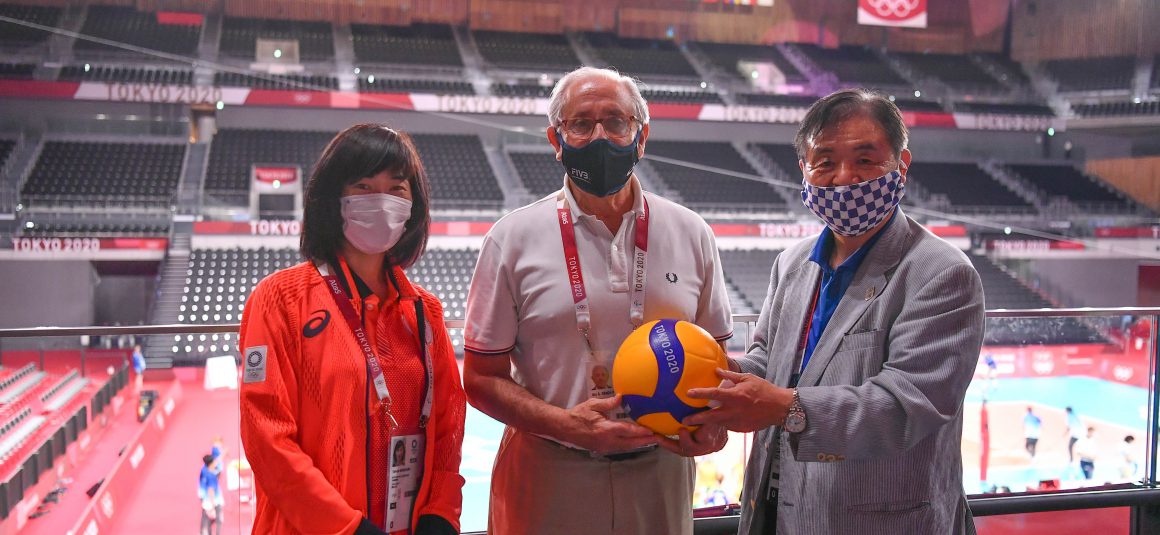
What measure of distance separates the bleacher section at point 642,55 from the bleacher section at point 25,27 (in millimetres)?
11851

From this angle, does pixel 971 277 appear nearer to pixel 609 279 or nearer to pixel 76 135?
pixel 609 279

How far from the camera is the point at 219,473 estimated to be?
7.97ft

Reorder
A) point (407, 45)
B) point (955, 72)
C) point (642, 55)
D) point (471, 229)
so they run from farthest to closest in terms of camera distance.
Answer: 1. point (955, 72)
2. point (642, 55)
3. point (407, 45)
4. point (471, 229)

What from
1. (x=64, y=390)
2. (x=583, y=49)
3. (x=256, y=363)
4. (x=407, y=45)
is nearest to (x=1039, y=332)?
(x=256, y=363)

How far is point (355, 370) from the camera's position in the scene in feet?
4.72

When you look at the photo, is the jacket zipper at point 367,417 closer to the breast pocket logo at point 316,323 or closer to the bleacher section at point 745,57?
the breast pocket logo at point 316,323

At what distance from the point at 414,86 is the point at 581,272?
56.0ft

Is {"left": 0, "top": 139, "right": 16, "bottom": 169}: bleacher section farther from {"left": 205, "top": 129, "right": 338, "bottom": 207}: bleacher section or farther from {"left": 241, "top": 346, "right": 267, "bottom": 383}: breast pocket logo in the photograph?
{"left": 241, "top": 346, "right": 267, "bottom": 383}: breast pocket logo

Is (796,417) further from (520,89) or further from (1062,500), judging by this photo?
(520,89)

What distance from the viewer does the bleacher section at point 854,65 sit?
19.6m

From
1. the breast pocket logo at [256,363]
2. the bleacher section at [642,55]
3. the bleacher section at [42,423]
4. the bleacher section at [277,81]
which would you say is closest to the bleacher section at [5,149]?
the bleacher section at [277,81]

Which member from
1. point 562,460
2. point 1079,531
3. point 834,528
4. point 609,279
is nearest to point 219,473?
point 562,460

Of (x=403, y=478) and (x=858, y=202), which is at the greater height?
(x=858, y=202)

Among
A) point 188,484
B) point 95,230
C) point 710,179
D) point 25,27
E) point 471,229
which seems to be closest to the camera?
point 188,484
